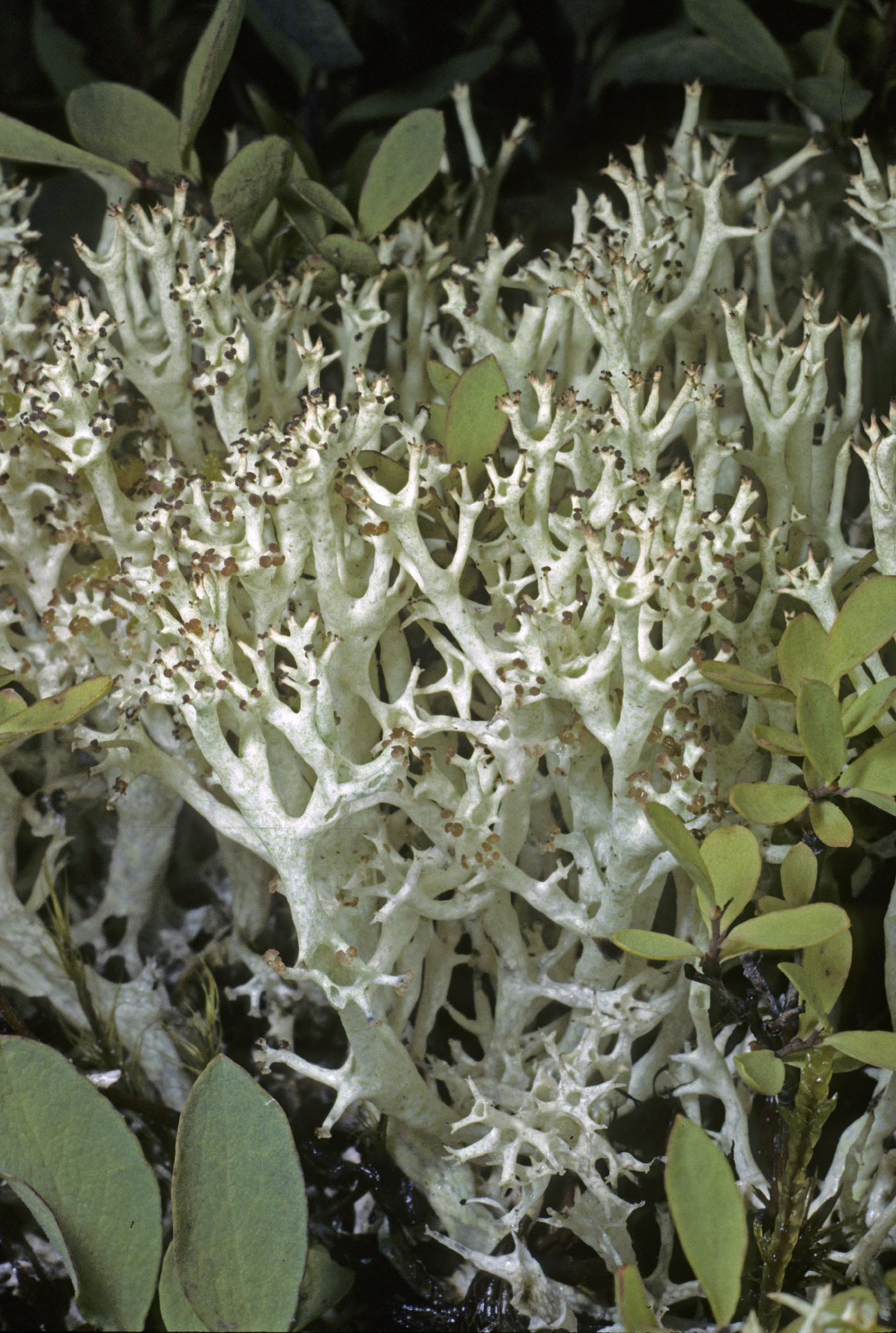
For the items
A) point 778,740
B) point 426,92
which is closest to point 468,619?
point 778,740

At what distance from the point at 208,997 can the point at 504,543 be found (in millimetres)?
427

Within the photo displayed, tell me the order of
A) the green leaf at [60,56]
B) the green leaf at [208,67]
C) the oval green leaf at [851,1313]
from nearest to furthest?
1. the oval green leaf at [851,1313]
2. the green leaf at [208,67]
3. the green leaf at [60,56]

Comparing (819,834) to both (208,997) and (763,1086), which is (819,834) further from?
(208,997)

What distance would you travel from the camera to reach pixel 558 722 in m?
0.80

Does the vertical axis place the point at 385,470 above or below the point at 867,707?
above

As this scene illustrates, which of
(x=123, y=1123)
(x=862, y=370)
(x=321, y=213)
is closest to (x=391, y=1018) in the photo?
(x=123, y=1123)

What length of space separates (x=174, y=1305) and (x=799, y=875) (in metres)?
0.42

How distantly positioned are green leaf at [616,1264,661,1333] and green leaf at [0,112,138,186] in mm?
870

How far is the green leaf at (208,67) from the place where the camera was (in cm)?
81

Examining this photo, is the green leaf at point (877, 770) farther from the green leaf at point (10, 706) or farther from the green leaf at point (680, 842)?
the green leaf at point (10, 706)

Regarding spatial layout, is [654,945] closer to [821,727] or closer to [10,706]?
[821,727]

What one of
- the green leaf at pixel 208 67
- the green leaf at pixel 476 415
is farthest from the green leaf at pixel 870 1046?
the green leaf at pixel 208 67

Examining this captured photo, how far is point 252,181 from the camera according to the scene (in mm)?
861

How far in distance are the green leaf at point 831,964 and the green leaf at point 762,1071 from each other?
0.04 m
